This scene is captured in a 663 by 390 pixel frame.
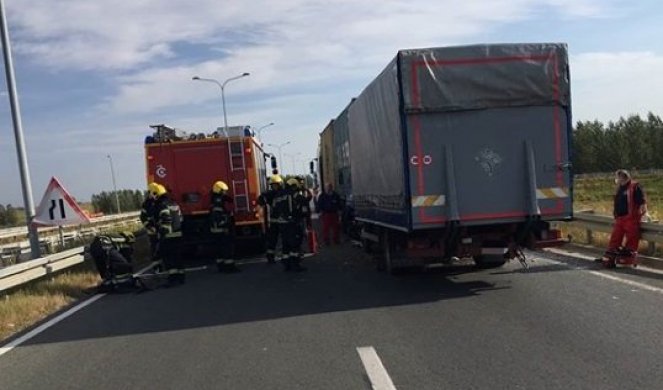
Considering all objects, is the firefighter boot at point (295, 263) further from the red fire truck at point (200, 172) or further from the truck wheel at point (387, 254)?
the red fire truck at point (200, 172)

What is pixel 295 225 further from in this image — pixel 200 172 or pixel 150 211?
pixel 200 172

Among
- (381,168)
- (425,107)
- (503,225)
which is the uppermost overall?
(425,107)

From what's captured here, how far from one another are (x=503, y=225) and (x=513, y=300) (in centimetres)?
165

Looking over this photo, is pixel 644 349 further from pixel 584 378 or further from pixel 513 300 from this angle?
pixel 513 300

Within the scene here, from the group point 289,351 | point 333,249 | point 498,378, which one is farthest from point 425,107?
point 333,249

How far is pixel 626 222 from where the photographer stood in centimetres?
1162

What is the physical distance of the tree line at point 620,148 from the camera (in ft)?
376

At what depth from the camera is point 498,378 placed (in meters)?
5.63

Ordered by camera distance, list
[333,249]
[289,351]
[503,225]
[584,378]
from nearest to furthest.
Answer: [584,378], [289,351], [503,225], [333,249]

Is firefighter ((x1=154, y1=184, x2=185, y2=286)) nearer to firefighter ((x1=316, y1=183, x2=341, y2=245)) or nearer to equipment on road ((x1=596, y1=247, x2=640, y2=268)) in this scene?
firefighter ((x1=316, y1=183, x2=341, y2=245))

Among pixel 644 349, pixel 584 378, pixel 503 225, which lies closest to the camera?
pixel 584 378

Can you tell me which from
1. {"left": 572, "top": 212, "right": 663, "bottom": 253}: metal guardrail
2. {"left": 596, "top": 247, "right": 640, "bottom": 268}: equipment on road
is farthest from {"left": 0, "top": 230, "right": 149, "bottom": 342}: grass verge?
{"left": 572, "top": 212, "right": 663, "bottom": 253}: metal guardrail

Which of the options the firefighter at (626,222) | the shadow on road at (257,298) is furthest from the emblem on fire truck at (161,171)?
the firefighter at (626,222)

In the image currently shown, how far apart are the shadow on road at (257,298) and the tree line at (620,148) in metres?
108
